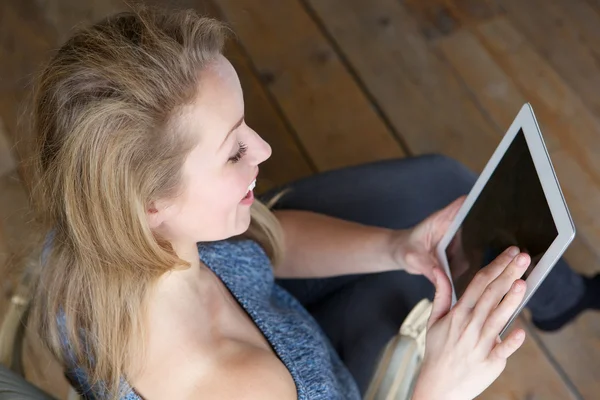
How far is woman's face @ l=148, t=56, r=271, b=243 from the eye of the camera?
73 cm

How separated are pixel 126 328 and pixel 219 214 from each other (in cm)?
17

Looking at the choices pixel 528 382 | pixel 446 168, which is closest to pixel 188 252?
pixel 446 168

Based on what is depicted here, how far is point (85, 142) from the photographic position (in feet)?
2.28

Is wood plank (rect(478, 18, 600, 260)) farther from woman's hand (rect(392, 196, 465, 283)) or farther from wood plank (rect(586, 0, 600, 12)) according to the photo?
woman's hand (rect(392, 196, 465, 283))

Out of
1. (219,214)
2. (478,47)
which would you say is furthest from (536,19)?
(219,214)

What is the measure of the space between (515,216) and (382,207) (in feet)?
1.21

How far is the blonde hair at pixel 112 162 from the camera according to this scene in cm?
70

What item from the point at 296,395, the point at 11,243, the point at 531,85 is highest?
the point at 531,85

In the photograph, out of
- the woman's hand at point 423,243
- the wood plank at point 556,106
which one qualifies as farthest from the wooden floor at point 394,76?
the woman's hand at point 423,243

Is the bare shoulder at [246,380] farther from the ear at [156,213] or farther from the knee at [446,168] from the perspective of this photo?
the knee at [446,168]

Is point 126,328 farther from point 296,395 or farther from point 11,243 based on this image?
point 11,243

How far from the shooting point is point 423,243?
3.27 feet

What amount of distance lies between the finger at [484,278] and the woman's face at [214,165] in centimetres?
28

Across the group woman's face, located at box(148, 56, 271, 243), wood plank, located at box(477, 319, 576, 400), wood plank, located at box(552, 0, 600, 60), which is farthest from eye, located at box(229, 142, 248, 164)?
wood plank, located at box(552, 0, 600, 60)
